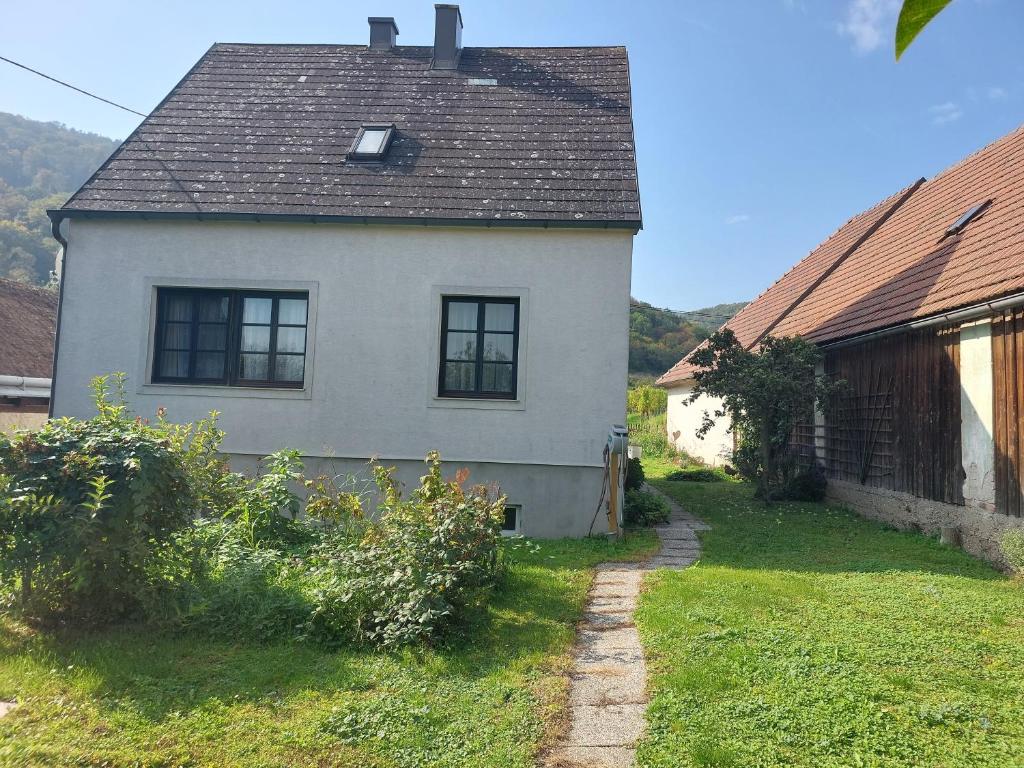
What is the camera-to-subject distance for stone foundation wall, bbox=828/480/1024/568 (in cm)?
816

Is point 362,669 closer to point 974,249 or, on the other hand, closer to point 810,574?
point 810,574

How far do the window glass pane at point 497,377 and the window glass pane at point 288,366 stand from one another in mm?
2593

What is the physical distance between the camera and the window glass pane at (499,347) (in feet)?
31.5

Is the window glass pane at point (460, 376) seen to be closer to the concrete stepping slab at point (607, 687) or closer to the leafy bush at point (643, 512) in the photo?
the leafy bush at point (643, 512)

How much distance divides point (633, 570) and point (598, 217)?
14.8 ft

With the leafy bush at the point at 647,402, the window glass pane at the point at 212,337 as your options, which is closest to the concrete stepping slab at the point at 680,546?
the window glass pane at the point at 212,337

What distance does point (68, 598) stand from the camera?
203 inches

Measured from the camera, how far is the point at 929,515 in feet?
31.9

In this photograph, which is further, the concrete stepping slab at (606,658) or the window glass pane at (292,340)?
the window glass pane at (292,340)

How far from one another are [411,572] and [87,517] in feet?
7.40

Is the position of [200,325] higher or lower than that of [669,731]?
higher

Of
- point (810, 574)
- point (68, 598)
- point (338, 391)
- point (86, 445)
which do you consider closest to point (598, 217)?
point (338, 391)

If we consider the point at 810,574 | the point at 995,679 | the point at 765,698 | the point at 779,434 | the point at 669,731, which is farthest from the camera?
the point at 779,434

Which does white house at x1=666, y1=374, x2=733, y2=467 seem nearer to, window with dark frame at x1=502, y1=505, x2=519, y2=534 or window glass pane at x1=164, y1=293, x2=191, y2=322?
window with dark frame at x1=502, y1=505, x2=519, y2=534
